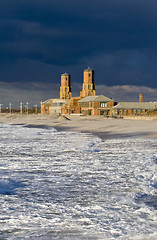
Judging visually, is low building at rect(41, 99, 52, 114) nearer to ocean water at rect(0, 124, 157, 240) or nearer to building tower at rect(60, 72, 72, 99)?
building tower at rect(60, 72, 72, 99)

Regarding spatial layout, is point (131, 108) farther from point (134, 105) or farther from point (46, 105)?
point (46, 105)

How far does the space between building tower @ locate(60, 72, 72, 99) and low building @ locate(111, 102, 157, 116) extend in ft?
153

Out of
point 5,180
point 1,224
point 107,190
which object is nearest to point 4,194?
point 5,180

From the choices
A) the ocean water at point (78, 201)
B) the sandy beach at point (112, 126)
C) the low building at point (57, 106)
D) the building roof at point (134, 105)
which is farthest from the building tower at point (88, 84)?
the ocean water at point (78, 201)

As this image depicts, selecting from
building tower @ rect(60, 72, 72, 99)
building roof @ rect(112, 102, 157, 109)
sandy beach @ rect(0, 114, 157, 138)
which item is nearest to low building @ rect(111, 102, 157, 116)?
building roof @ rect(112, 102, 157, 109)

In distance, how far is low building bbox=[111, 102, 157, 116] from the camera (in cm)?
9225

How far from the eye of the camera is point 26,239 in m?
3.82

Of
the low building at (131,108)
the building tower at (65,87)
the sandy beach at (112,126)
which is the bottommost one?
the sandy beach at (112,126)

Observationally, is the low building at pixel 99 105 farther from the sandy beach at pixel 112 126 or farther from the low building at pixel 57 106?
the sandy beach at pixel 112 126

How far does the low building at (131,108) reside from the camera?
92250mm

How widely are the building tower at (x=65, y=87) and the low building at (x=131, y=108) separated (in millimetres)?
46568

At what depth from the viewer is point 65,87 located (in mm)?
138125

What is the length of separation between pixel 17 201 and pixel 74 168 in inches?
144

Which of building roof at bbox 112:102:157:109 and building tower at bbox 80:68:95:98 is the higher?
building tower at bbox 80:68:95:98
